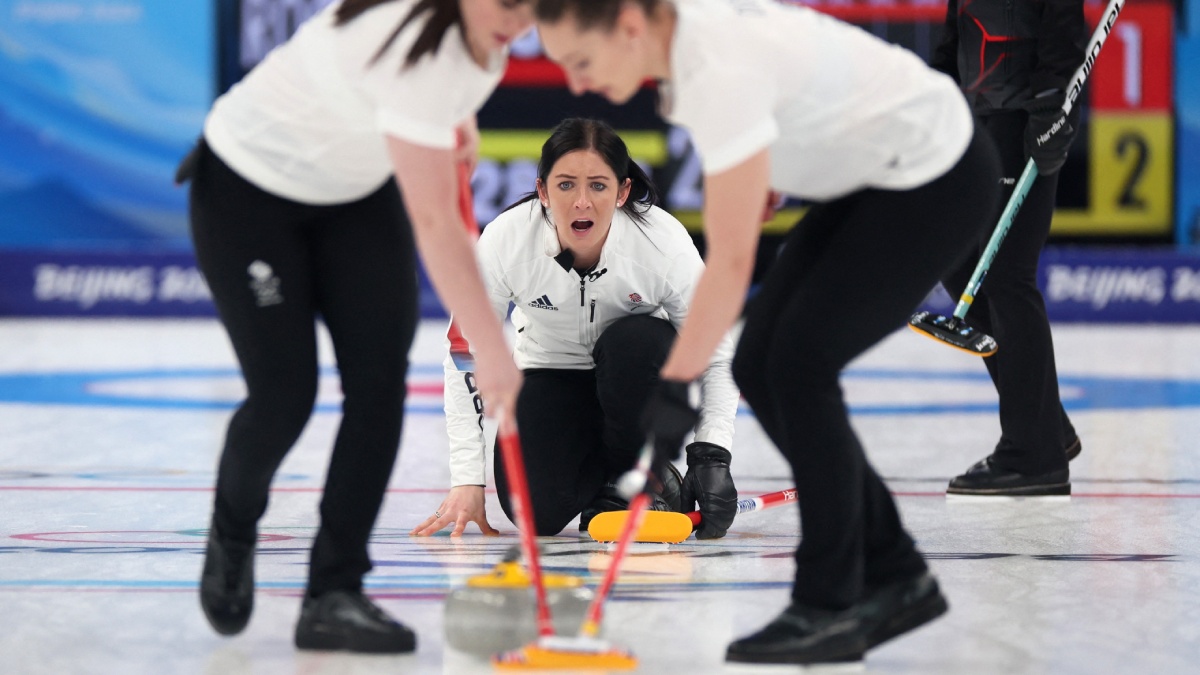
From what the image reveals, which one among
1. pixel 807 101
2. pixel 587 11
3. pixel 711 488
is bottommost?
pixel 711 488

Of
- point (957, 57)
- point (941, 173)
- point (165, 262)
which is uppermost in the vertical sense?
point (941, 173)

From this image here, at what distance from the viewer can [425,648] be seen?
217 cm

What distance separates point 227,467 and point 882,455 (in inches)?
99.5

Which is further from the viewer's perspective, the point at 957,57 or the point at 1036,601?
the point at 957,57

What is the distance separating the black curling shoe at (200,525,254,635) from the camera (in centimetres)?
219

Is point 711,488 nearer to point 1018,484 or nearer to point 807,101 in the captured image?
point 1018,484

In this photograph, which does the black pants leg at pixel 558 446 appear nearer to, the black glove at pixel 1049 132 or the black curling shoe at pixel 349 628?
the black curling shoe at pixel 349 628

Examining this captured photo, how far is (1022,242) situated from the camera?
140 inches

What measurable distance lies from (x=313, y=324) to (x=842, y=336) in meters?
0.80

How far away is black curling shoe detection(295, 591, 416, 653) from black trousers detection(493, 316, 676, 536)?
0.94 m

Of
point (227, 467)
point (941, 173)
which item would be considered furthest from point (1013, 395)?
point (227, 467)

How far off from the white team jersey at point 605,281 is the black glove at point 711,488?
38 mm

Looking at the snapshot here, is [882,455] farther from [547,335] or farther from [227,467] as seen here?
[227,467]

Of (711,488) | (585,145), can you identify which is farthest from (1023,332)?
(585,145)
